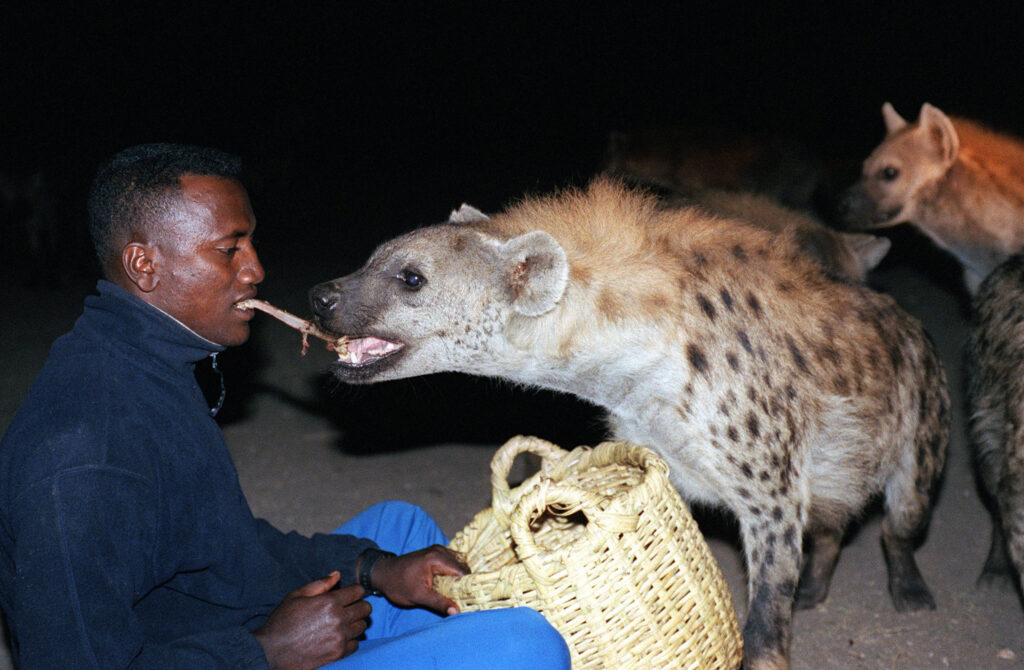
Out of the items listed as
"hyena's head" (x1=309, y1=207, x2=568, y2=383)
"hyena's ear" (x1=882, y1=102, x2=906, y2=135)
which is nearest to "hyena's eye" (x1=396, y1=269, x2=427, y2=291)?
"hyena's head" (x1=309, y1=207, x2=568, y2=383)

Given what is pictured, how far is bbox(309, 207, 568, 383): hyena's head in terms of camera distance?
6.91 ft

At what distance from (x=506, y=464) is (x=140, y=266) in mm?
747

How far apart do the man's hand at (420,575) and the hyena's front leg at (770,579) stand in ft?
2.43

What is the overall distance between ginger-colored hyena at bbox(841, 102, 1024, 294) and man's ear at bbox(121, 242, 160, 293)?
371cm

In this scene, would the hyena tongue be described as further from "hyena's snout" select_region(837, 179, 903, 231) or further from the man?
"hyena's snout" select_region(837, 179, 903, 231)

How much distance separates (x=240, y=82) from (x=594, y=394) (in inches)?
460

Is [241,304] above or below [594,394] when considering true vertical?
above

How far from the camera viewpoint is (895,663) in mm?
2348

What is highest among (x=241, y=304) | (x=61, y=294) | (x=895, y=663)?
(x=241, y=304)

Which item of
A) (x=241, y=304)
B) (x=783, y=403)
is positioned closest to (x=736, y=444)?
(x=783, y=403)

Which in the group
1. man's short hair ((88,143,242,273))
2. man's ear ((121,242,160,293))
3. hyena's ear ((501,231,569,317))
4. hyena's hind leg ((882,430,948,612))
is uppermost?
man's short hair ((88,143,242,273))

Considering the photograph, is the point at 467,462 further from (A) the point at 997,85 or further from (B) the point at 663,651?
(A) the point at 997,85

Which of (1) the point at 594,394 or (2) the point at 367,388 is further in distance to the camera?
(2) the point at 367,388

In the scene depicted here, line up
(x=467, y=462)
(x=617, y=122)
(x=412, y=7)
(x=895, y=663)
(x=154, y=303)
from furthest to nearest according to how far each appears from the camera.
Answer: (x=412, y=7) → (x=617, y=122) → (x=467, y=462) → (x=895, y=663) → (x=154, y=303)
